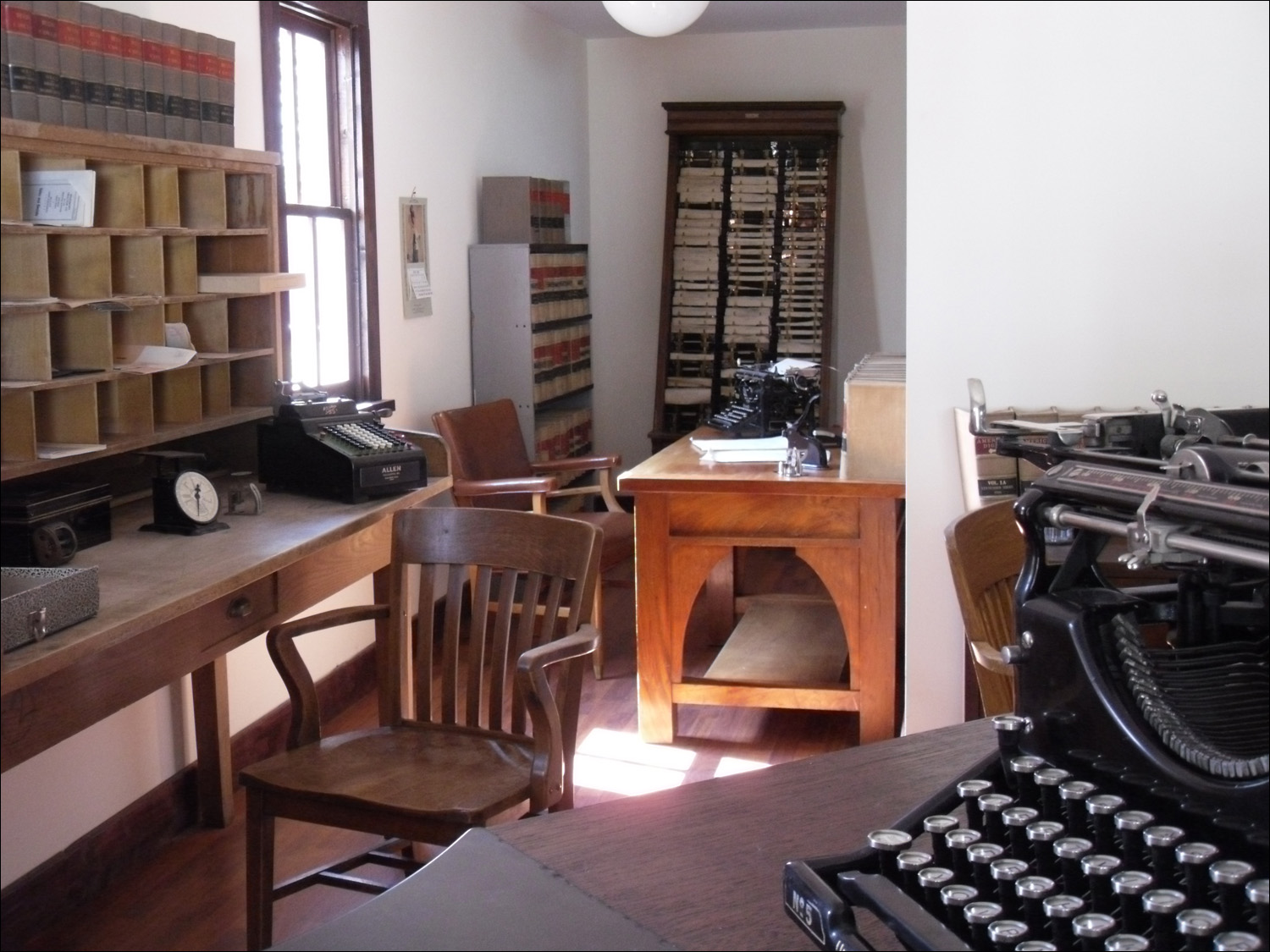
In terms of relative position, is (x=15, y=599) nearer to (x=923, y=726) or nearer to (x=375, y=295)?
(x=923, y=726)

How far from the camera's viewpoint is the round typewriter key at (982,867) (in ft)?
3.30

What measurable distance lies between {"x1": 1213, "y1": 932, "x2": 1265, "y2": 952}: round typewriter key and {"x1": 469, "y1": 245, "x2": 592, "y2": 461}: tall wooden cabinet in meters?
4.55

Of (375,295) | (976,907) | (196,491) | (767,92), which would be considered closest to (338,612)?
(196,491)

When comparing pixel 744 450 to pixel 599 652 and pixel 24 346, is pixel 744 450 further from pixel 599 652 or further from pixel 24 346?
pixel 24 346

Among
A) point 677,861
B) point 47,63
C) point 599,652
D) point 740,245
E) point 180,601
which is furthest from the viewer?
point 740,245

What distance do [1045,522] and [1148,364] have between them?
1791mm

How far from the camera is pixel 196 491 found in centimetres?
251

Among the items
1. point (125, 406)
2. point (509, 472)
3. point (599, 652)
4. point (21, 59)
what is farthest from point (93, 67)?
point (599, 652)

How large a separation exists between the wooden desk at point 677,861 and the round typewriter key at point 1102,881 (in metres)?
0.20

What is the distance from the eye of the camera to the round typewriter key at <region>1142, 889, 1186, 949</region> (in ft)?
2.97

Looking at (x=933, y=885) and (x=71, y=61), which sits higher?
(x=71, y=61)

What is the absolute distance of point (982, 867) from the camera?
1.01 m

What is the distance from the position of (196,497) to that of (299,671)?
0.38 metres

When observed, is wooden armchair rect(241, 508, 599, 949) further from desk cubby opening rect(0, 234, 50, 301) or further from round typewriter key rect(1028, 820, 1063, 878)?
round typewriter key rect(1028, 820, 1063, 878)
